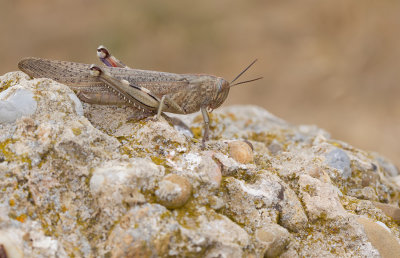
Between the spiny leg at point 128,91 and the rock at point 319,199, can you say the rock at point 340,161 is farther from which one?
the spiny leg at point 128,91

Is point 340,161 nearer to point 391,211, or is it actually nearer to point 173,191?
point 391,211

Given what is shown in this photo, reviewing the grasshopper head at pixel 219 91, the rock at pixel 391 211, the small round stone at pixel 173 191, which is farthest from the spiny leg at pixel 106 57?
the rock at pixel 391 211

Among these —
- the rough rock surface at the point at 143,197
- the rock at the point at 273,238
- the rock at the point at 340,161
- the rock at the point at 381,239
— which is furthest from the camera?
the rock at the point at 340,161

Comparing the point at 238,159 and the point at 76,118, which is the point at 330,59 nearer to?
the point at 238,159

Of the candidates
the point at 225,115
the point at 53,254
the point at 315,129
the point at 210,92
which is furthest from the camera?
the point at 315,129

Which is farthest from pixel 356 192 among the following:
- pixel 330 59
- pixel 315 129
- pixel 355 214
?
pixel 330 59

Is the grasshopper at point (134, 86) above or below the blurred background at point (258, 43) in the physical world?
below
